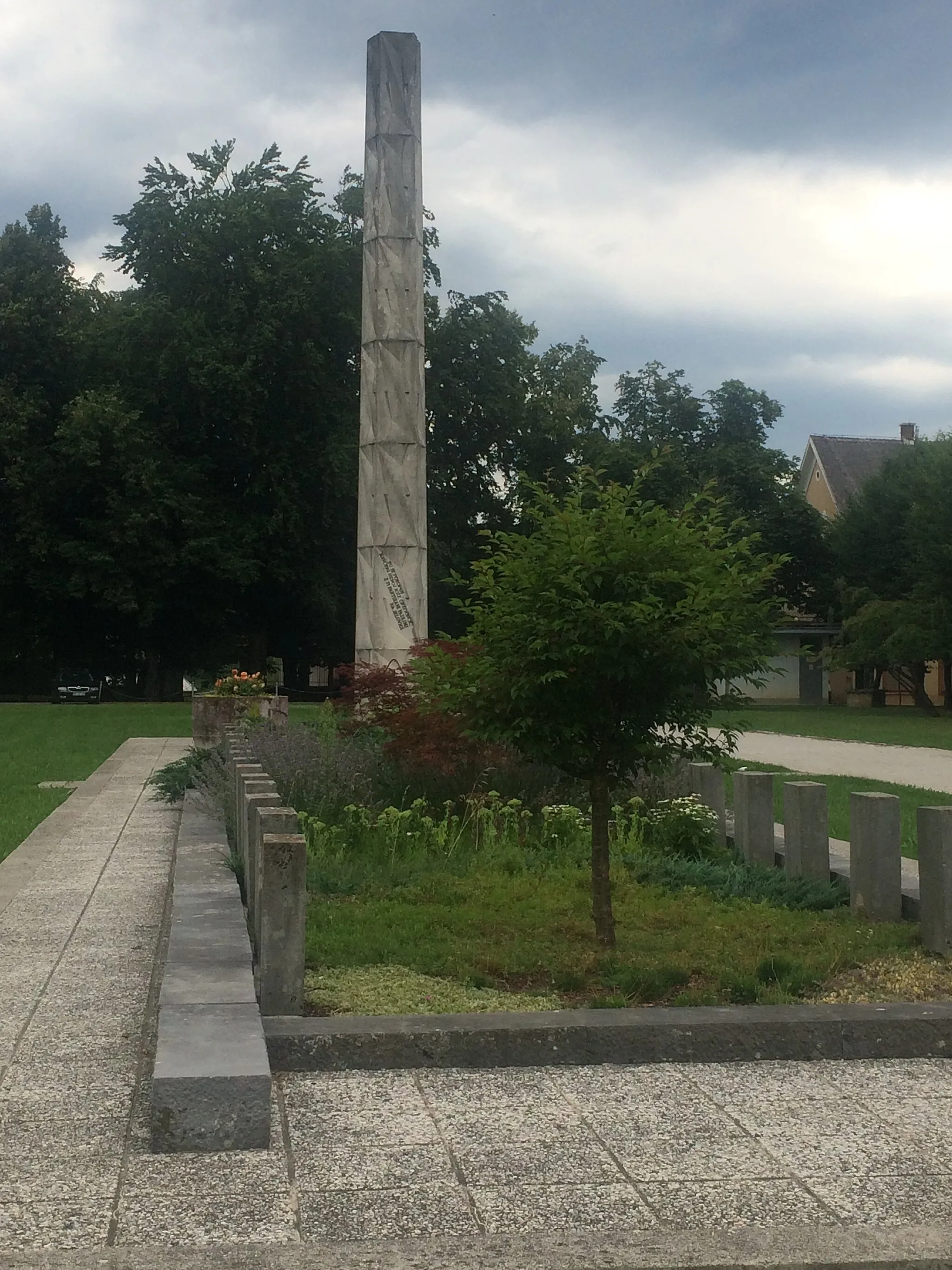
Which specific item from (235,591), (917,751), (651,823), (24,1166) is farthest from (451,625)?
(24,1166)

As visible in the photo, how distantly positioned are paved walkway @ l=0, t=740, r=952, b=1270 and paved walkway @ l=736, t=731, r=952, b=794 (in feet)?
43.0

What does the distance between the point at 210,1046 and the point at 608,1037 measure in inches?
62.2

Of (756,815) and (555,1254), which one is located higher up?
(756,815)

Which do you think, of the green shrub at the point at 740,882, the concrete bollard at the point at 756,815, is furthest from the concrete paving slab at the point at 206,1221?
the concrete bollard at the point at 756,815

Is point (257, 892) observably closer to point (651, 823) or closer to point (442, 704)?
point (442, 704)

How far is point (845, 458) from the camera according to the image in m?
72.6

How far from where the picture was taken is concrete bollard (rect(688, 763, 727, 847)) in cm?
1128

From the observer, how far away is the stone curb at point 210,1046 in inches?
184

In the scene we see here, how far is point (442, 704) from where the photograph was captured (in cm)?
761

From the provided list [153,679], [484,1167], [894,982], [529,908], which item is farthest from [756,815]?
[153,679]

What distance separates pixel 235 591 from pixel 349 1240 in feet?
135

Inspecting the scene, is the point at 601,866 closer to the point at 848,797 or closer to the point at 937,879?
the point at 937,879

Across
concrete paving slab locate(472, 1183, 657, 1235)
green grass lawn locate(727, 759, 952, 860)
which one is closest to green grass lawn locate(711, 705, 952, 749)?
green grass lawn locate(727, 759, 952, 860)

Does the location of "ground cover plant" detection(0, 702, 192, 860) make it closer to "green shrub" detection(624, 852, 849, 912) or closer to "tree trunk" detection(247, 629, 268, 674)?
"tree trunk" detection(247, 629, 268, 674)
